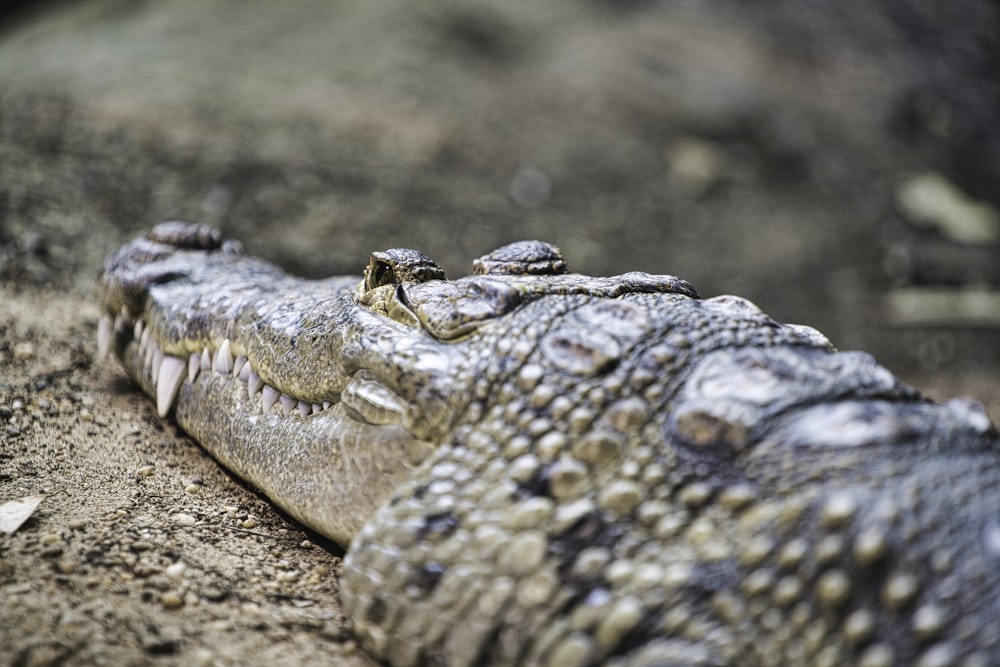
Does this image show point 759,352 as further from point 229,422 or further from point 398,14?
point 398,14

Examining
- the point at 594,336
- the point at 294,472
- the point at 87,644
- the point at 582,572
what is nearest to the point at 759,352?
the point at 594,336

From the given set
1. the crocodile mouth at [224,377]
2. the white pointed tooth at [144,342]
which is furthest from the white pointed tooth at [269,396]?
the white pointed tooth at [144,342]

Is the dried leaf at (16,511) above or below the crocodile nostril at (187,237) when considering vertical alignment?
below

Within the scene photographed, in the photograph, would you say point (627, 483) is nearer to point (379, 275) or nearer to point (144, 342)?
point (379, 275)

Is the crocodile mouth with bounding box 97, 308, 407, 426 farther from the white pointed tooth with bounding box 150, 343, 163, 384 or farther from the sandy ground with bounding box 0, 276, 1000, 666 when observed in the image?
the sandy ground with bounding box 0, 276, 1000, 666

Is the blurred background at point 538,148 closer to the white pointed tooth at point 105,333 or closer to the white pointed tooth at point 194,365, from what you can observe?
the white pointed tooth at point 105,333

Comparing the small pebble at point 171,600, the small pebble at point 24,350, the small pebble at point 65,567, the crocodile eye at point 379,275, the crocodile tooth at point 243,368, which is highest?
the crocodile eye at point 379,275

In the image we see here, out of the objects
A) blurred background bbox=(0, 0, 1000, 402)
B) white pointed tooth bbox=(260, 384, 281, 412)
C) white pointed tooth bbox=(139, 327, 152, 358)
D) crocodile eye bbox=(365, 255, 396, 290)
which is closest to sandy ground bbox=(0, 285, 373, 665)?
white pointed tooth bbox=(139, 327, 152, 358)
